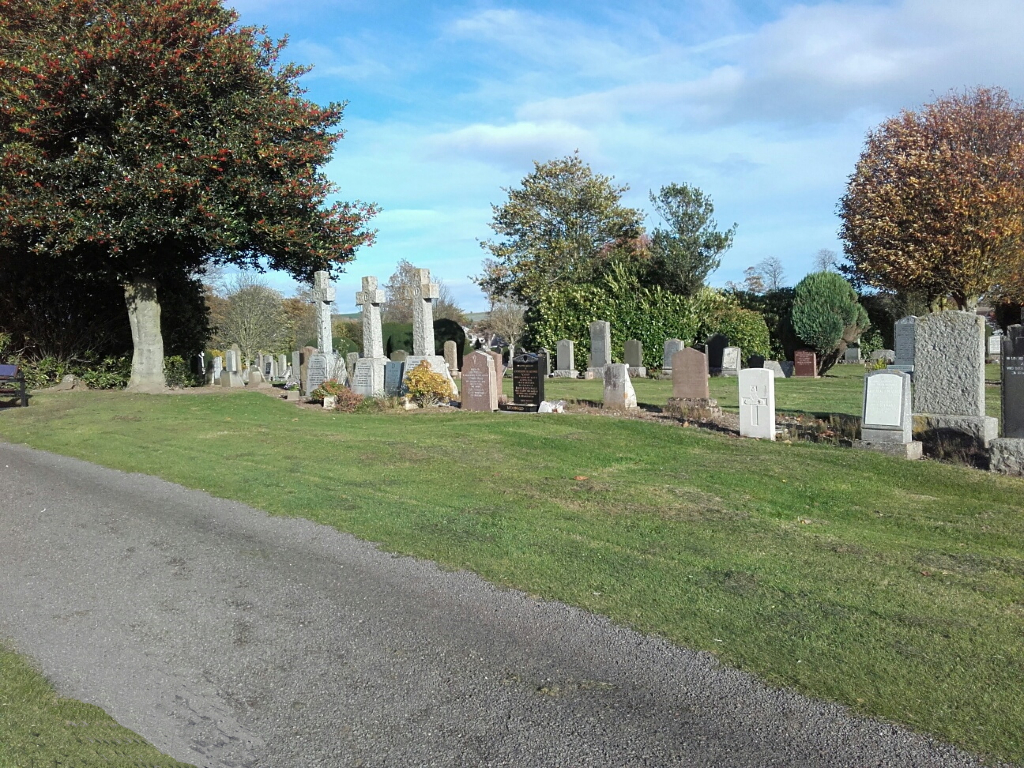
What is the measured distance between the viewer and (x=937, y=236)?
96.7ft

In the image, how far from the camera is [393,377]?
62.7 ft

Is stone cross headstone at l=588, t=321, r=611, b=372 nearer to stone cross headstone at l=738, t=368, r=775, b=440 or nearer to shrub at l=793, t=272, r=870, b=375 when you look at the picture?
shrub at l=793, t=272, r=870, b=375

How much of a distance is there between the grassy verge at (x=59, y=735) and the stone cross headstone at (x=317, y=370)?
15874mm

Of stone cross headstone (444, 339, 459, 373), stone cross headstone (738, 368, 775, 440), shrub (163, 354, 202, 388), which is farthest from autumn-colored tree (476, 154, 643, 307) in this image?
stone cross headstone (738, 368, 775, 440)

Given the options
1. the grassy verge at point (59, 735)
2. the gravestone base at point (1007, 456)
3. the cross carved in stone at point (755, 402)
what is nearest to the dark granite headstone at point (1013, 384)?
the gravestone base at point (1007, 456)

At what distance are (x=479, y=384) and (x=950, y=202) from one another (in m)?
21.6

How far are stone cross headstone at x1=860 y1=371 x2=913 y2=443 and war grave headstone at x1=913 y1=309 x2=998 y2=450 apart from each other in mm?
460

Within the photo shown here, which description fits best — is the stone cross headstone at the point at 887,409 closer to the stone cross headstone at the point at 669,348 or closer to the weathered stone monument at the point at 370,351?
the weathered stone monument at the point at 370,351

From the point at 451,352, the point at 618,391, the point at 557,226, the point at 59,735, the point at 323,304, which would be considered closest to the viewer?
the point at 59,735

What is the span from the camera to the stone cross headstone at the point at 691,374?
15.3 metres

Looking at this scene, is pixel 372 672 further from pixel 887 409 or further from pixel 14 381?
pixel 14 381

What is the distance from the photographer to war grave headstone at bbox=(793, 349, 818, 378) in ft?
97.7

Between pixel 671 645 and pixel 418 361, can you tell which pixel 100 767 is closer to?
pixel 671 645

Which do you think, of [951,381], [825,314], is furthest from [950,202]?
[951,381]
